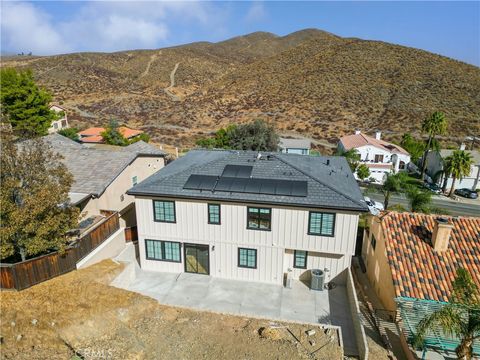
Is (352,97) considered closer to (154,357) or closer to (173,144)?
(173,144)

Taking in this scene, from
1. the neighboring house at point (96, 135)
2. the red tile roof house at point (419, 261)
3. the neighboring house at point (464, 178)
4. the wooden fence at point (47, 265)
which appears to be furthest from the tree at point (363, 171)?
the neighboring house at point (96, 135)

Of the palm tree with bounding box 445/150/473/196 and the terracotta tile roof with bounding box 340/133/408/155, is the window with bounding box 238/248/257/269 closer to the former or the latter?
the palm tree with bounding box 445/150/473/196

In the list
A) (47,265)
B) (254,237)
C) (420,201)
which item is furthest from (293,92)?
(47,265)

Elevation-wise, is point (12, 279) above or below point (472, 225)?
below

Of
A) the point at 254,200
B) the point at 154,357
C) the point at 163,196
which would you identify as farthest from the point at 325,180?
the point at 154,357

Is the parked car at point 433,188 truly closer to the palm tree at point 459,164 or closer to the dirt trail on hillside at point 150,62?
the palm tree at point 459,164

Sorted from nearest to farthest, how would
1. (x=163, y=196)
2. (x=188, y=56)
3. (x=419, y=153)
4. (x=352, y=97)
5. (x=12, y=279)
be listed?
(x=12, y=279)
(x=163, y=196)
(x=419, y=153)
(x=352, y=97)
(x=188, y=56)
